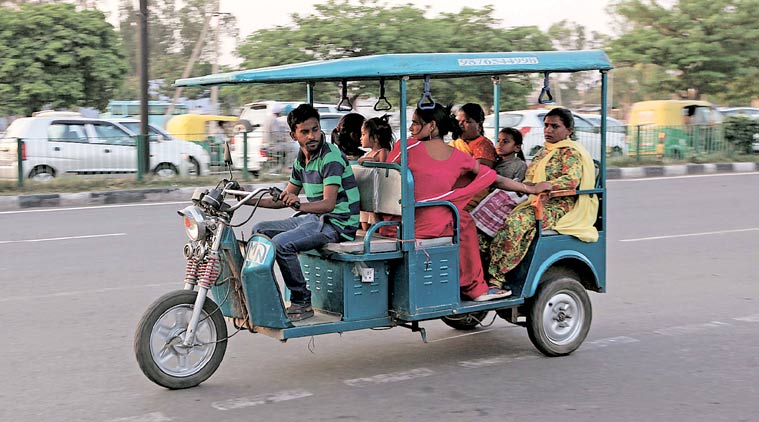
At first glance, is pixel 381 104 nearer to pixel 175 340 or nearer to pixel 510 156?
pixel 510 156

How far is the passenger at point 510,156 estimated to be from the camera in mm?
6047

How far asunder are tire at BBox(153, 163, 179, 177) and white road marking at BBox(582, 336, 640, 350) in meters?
11.7

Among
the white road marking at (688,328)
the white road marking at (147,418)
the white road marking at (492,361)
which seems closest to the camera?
the white road marking at (147,418)

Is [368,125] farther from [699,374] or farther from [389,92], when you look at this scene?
[699,374]

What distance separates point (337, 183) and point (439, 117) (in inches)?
28.0

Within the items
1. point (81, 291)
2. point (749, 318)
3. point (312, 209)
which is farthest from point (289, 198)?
point (749, 318)

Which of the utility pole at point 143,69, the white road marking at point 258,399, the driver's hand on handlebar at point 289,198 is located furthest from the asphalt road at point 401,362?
the utility pole at point 143,69

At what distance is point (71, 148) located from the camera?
1603cm

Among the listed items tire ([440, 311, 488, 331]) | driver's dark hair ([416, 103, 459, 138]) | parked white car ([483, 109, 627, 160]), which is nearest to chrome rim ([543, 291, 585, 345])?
tire ([440, 311, 488, 331])

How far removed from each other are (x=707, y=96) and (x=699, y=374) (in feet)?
89.4

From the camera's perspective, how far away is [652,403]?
475cm

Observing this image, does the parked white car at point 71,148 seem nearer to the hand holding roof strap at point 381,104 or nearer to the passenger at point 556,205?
the hand holding roof strap at point 381,104

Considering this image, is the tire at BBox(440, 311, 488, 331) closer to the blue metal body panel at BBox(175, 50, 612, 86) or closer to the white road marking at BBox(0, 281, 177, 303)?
the blue metal body panel at BBox(175, 50, 612, 86)

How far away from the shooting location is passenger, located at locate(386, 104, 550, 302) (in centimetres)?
515
